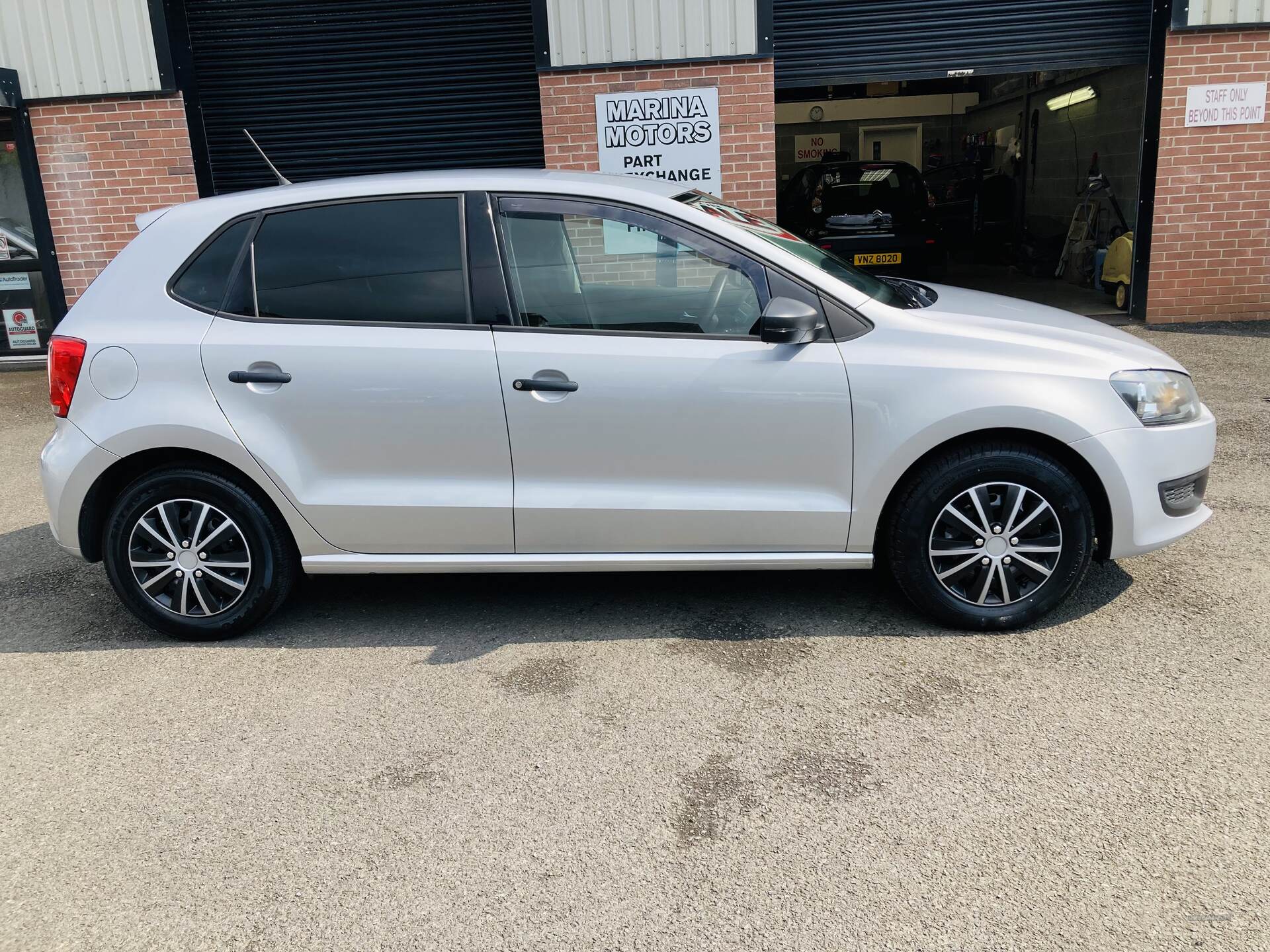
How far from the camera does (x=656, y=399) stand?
379cm

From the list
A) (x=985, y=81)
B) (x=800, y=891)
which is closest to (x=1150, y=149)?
(x=800, y=891)

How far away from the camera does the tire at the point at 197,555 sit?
13.3ft

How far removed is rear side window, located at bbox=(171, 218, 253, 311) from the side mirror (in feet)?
6.66

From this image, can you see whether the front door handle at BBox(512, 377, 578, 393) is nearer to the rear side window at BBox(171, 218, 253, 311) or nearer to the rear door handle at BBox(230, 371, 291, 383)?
the rear door handle at BBox(230, 371, 291, 383)

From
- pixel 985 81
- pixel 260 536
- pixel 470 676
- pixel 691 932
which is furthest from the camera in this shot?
pixel 985 81

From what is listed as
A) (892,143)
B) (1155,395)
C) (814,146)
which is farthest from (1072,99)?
(1155,395)

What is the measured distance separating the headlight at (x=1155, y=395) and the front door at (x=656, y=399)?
103 centimetres

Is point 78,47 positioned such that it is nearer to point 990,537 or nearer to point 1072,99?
Answer: point 990,537

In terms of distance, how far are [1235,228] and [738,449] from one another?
8385 millimetres

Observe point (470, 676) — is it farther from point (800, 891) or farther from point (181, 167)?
point (181, 167)

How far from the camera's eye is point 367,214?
13.3ft

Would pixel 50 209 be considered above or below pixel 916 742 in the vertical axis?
above

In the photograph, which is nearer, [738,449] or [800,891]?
[800,891]


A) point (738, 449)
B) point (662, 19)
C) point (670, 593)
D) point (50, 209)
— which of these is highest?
point (662, 19)
